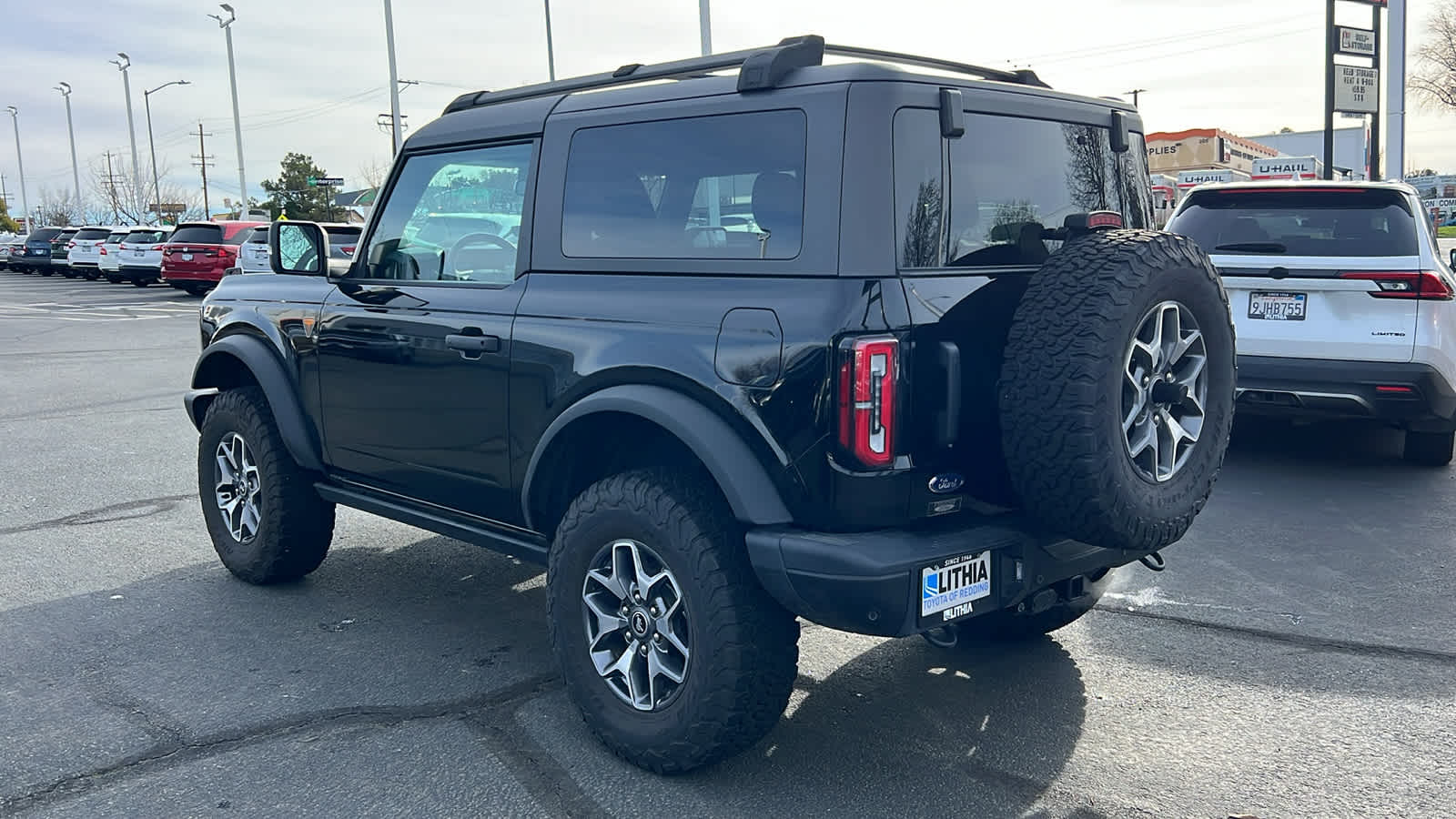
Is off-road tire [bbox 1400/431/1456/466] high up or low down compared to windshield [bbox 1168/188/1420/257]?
down

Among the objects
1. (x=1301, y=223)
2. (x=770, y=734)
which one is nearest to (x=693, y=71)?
(x=770, y=734)

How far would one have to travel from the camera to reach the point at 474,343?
3.92 m

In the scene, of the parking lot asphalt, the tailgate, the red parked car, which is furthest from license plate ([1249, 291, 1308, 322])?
the red parked car

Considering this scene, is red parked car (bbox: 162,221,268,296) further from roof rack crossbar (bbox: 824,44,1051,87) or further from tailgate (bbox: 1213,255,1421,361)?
roof rack crossbar (bbox: 824,44,1051,87)

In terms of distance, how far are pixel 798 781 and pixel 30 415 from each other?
9.08 meters

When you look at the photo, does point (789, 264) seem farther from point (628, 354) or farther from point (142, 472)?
point (142, 472)

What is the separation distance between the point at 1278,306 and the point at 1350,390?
2.03ft

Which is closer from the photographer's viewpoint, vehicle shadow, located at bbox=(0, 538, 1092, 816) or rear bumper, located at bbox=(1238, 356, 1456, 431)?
vehicle shadow, located at bbox=(0, 538, 1092, 816)

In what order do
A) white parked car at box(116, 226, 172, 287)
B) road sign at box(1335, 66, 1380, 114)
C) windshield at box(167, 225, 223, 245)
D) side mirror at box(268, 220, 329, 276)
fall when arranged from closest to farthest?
side mirror at box(268, 220, 329, 276) < road sign at box(1335, 66, 1380, 114) < windshield at box(167, 225, 223, 245) < white parked car at box(116, 226, 172, 287)

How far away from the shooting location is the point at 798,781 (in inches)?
132

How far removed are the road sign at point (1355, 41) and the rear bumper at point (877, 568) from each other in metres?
21.4

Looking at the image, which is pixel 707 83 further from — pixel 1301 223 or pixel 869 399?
pixel 1301 223

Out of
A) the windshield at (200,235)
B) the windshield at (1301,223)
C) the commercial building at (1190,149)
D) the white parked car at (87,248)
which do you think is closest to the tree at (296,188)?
the white parked car at (87,248)

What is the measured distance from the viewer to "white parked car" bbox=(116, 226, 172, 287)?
32.7 meters
